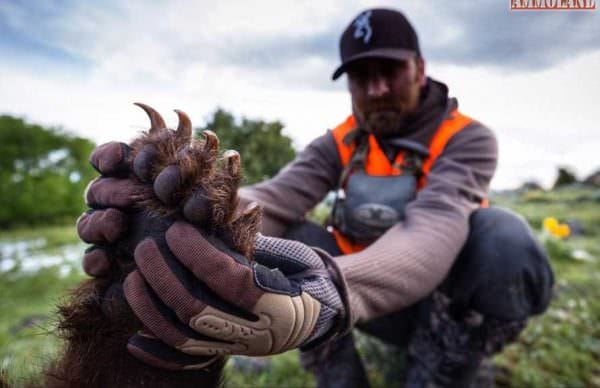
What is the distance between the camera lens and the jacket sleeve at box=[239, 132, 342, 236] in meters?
2.71

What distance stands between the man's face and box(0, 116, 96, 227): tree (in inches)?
665

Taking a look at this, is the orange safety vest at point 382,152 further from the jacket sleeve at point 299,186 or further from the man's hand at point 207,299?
the man's hand at point 207,299

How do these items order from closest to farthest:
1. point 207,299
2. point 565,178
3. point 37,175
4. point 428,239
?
1. point 207,299
2. point 428,239
3. point 565,178
4. point 37,175

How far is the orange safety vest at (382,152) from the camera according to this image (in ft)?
8.32

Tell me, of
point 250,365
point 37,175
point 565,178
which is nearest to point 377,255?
point 250,365

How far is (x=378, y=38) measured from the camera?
8.74 feet

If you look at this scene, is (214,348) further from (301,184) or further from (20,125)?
(20,125)

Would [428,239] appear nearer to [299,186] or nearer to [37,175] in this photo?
[299,186]

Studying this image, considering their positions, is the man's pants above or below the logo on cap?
below

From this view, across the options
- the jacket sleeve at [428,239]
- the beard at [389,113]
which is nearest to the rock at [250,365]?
the jacket sleeve at [428,239]

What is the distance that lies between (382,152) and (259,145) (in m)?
1.39

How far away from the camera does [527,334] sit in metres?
3.51

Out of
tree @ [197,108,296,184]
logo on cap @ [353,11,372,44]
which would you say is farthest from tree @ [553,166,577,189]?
logo on cap @ [353,11,372,44]

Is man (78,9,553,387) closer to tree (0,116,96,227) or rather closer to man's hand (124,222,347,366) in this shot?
man's hand (124,222,347,366)
